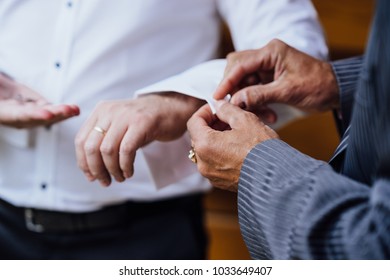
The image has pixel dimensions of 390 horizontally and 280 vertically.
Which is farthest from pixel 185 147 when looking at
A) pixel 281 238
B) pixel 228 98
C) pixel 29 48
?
pixel 281 238

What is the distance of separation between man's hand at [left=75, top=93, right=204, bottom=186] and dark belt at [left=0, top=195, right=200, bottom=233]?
9.3 inches

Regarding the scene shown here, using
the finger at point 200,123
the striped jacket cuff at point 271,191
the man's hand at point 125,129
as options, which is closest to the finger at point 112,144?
the man's hand at point 125,129

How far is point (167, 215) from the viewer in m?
1.02

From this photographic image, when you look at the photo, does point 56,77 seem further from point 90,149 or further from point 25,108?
point 90,149

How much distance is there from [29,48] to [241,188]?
1.63 ft

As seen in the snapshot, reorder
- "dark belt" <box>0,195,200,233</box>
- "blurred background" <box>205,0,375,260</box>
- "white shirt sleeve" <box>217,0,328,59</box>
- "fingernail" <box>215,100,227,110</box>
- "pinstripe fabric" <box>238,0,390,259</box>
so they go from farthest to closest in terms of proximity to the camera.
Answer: "blurred background" <box>205,0,375,260</box>
"dark belt" <box>0,195,200,233</box>
"white shirt sleeve" <box>217,0,328,59</box>
"fingernail" <box>215,100,227,110</box>
"pinstripe fabric" <box>238,0,390,259</box>

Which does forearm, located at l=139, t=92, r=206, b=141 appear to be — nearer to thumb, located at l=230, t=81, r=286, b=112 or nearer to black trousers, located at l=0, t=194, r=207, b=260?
thumb, located at l=230, t=81, r=286, b=112

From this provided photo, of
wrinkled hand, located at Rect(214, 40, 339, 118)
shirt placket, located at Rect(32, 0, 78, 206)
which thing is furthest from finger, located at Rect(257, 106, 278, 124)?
shirt placket, located at Rect(32, 0, 78, 206)

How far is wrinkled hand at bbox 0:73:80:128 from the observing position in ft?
2.41

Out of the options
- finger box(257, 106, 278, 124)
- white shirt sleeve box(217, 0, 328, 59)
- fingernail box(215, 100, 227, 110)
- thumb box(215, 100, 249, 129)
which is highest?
white shirt sleeve box(217, 0, 328, 59)

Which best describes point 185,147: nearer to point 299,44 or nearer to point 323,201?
point 299,44

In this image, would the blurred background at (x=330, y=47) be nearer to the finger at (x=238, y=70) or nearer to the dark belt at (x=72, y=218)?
the dark belt at (x=72, y=218)

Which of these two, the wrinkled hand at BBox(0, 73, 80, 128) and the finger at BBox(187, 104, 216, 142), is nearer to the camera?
the finger at BBox(187, 104, 216, 142)

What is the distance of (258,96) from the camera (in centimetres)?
70
